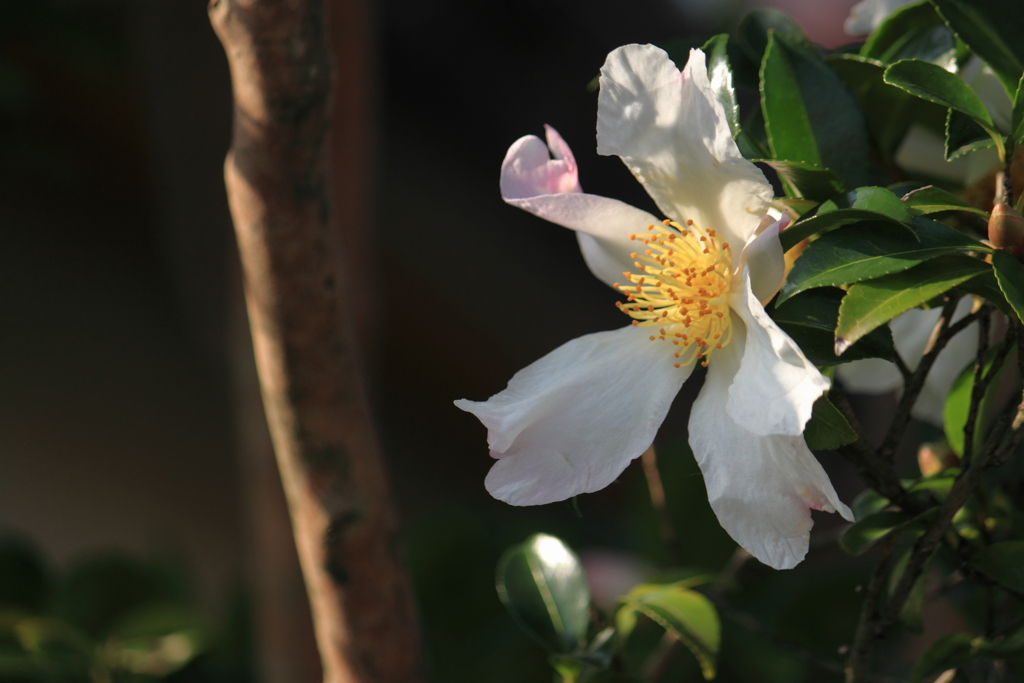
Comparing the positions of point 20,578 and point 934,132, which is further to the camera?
point 20,578

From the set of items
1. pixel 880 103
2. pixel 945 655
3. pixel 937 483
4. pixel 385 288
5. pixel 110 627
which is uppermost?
pixel 880 103

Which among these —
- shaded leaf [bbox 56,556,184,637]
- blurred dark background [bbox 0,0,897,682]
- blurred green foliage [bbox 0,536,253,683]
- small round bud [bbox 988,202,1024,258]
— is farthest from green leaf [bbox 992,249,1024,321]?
blurred dark background [bbox 0,0,897,682]

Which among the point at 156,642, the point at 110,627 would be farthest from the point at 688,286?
the point at 110,627

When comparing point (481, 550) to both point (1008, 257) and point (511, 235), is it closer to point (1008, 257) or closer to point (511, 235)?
point (1008, 257)

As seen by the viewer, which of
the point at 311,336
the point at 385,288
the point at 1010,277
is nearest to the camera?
the point at 1010,277

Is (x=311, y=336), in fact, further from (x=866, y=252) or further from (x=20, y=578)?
(x=20, y=578)

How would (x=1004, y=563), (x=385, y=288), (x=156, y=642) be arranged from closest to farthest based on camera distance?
(x=1004, y=563)
(x=156, y=642)
(x=385, y=288)

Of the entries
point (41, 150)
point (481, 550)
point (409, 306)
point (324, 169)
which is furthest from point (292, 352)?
point (409, 306)
